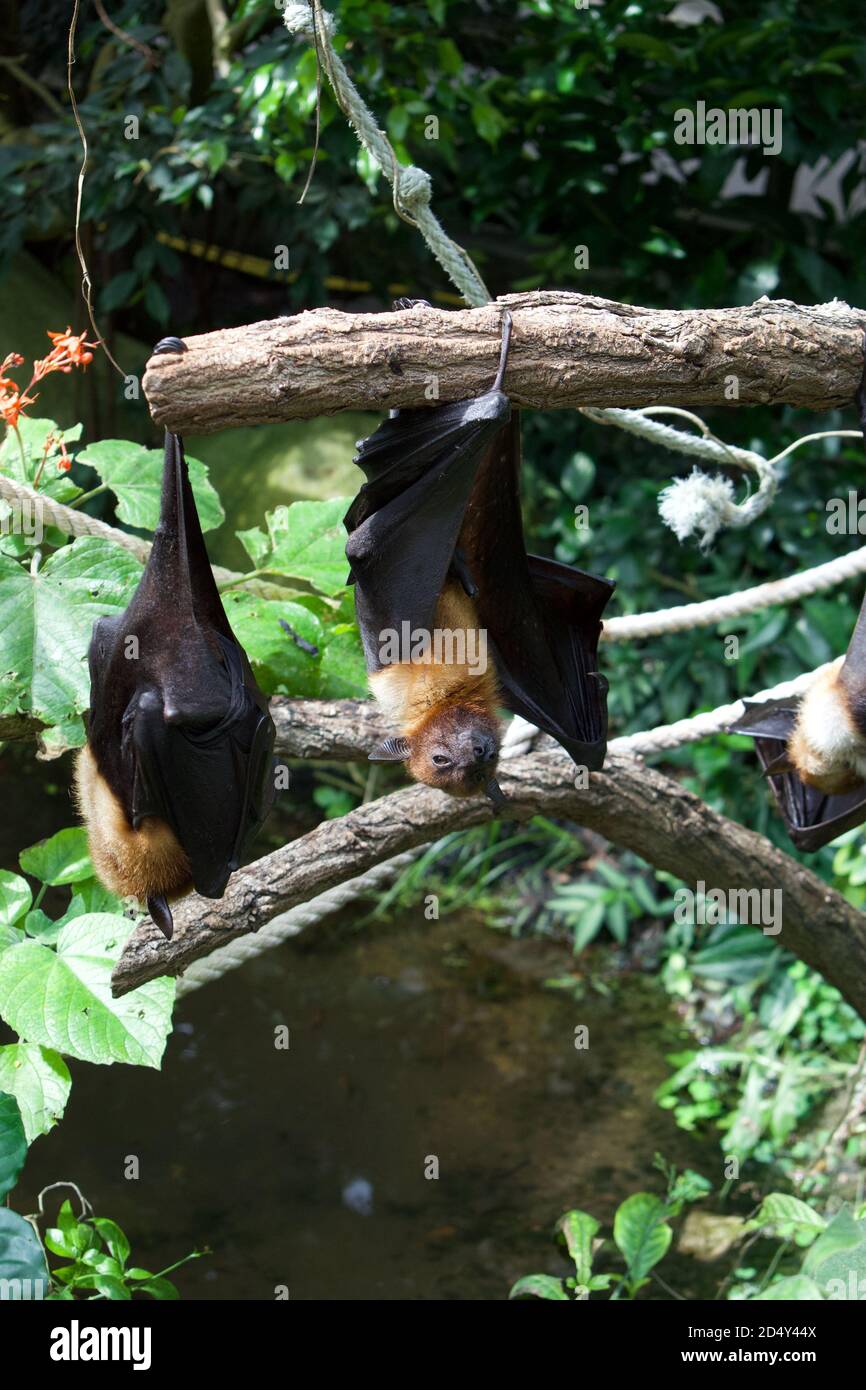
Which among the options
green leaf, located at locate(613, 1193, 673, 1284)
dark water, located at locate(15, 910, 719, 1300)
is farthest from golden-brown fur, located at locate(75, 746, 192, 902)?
dark water, located at locate(15, 910, 719, 1300)

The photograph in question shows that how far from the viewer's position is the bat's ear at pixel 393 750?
8.99ft

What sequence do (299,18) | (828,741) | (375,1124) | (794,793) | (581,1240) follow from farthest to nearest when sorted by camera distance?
1. (375,1124)
2. (581,1240)
3. (794,793)
4. (828,741)
5. (299,18)

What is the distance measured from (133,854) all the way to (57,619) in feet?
1.79

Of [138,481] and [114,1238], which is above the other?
[138,481]

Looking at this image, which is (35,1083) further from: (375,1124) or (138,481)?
(375,1124)

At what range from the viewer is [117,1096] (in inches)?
205

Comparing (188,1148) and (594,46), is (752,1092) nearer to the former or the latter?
(188,1148)

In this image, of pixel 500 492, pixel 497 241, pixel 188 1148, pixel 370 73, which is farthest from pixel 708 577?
pixel 500 492

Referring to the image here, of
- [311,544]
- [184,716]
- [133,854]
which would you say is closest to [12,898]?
[133,854]

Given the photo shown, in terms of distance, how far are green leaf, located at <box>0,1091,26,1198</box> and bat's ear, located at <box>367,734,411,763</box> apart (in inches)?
39.8

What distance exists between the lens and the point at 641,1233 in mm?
3781

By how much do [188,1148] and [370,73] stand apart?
4361 millimetres

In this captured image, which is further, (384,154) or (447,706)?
(447,706)

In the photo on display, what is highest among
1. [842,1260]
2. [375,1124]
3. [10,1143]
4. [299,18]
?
Result: [299,18]
